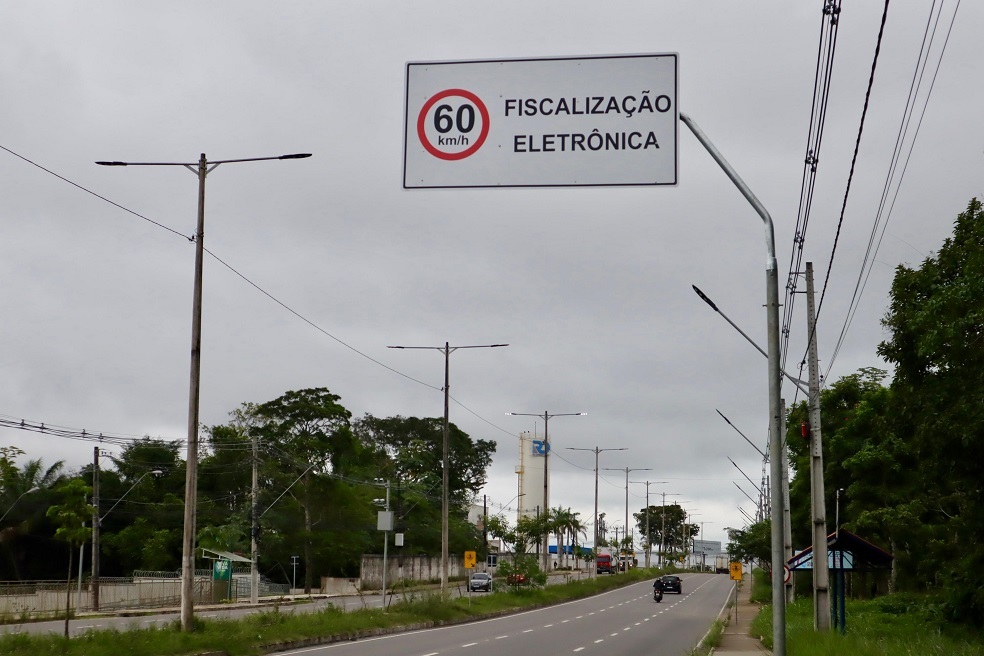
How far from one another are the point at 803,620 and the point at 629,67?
24.0 m

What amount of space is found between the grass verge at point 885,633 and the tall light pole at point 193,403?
11.9 metres

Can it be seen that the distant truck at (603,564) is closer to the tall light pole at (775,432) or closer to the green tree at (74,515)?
the green tree at (74,515)

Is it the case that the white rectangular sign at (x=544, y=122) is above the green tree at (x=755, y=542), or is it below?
above

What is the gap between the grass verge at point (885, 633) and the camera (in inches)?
706

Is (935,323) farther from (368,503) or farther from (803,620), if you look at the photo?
(368,503)

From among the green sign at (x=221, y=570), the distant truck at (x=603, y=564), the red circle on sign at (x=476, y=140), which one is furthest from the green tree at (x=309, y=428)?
the red circle on sign at (x=476, y=140)

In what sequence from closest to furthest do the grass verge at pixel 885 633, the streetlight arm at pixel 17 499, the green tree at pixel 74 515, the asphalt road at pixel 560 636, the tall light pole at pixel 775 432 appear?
1. the tall light pole at pixel 775 432
2. the grass verge at pixel 885 633
3. the green tree at pixel 74 515
4. the asphalt road at pixel 560 636
5. the streetlight arm at pixel 17 499

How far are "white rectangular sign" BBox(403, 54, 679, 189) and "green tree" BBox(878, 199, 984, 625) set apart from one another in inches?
491

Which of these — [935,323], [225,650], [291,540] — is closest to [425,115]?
[935,323]

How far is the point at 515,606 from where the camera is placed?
2136 inches

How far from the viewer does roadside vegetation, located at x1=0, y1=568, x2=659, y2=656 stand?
20.0 metres

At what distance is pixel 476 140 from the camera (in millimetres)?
8758

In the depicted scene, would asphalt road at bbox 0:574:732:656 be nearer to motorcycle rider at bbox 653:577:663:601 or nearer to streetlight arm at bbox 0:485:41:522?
motorcycle rider at bbox 653:577:663:601

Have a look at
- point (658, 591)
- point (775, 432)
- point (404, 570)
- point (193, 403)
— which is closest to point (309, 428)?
point (404, 570)
